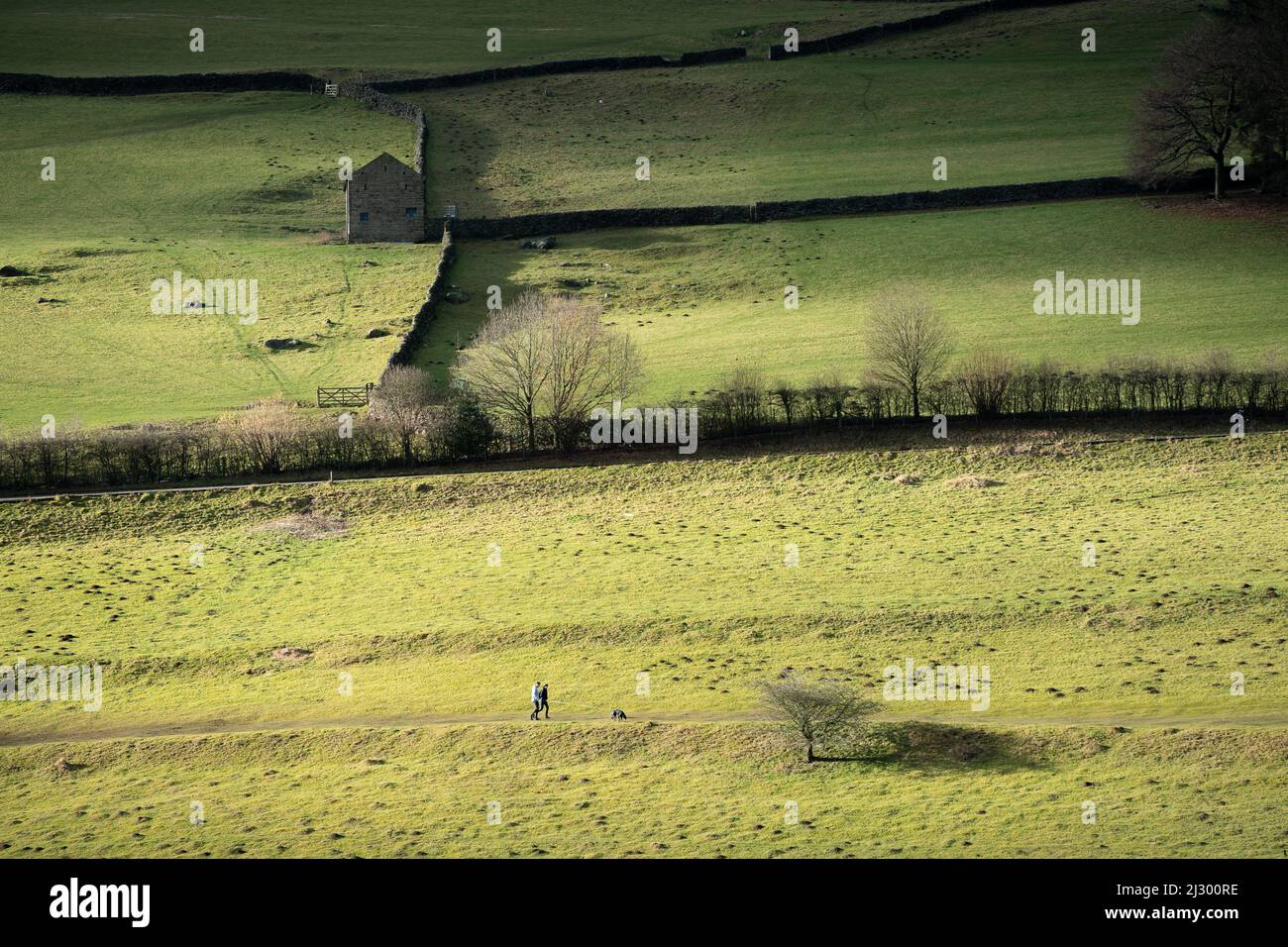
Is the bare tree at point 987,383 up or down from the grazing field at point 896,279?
down

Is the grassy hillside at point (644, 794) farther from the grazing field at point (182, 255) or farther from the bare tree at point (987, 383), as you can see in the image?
the grazing field at point (182, 255)

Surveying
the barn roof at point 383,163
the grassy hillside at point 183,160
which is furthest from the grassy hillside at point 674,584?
the grassy hillside at point 183,160

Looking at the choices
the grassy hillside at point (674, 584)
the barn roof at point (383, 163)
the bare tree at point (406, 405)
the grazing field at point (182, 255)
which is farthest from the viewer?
the barn roof at point (383, 163)

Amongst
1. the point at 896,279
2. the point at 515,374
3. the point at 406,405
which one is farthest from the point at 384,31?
the point at 515,374

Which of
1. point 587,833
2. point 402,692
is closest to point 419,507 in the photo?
point 402,692

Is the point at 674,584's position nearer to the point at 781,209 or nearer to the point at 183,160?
the point at 781,209

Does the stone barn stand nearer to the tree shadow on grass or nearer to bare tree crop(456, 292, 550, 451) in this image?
bare tree crop(456, 292, 550, 451)

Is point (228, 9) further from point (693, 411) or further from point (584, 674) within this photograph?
point (584, 674)
